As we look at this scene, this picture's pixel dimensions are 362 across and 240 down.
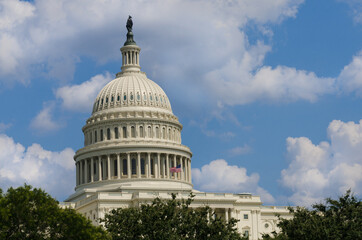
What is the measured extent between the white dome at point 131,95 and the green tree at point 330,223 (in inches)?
3301

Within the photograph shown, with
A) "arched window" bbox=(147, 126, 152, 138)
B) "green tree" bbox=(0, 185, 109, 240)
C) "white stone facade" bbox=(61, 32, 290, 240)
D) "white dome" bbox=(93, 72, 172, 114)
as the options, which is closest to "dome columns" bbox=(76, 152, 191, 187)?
"white stone facade" bbox=(61, 32, 290, 240)

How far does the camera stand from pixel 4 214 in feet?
307

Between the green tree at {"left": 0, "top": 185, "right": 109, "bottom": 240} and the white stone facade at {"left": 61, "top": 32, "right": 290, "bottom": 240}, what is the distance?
208ft

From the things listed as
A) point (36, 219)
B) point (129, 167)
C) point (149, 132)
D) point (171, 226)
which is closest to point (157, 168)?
point (129, 167)

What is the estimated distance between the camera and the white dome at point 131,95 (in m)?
183

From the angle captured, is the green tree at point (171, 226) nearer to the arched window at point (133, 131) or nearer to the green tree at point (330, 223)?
the green tree at point (330, 223)

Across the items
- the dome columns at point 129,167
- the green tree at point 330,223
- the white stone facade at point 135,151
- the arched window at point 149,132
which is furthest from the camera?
the arched window at point 149,132

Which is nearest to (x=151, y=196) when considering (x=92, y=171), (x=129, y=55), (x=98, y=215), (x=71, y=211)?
(x=98, y=215)

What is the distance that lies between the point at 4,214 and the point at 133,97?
9087 centimetres

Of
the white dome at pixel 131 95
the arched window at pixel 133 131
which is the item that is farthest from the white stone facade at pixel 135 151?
the arched window at pixel 133 131

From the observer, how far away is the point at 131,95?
600 feet

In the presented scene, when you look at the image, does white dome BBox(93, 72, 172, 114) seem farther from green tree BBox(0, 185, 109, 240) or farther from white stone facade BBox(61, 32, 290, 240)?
green tree BBox(0, 185, 109, 240)

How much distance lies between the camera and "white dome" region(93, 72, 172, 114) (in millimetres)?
182625

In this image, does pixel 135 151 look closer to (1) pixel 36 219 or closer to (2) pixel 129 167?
(2) pixel 129 167
